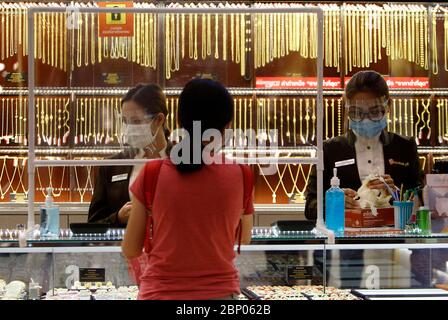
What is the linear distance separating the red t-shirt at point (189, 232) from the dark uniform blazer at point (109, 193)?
3.41 ft

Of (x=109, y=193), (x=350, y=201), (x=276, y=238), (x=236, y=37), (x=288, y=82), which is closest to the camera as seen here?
(x=276, y=238)

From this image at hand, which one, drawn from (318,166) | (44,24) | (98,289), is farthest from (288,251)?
(44,24)

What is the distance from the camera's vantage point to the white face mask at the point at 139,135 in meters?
3.00

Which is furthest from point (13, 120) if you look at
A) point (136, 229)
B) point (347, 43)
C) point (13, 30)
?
point (136, 229)

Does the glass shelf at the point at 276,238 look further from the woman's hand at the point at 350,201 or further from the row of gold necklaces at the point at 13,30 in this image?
the row of gold necklaces at the point at 13,30

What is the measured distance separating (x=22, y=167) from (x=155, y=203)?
3738 millimetres

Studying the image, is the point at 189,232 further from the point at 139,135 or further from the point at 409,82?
the point at 409,82

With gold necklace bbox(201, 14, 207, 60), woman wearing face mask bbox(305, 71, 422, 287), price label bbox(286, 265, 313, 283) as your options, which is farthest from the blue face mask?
price label bbox(286, 265, 313, 283)

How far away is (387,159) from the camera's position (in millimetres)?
3729

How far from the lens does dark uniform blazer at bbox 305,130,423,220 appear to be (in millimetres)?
3643

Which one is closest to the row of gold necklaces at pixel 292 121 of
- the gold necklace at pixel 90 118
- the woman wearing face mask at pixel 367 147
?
the woman wearing face mask at pixel 367 147

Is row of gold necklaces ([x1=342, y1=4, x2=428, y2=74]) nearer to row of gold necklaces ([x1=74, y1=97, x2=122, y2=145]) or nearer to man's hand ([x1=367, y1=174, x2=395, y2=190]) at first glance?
row of gold necklaces ([x1=74, y1=97, x2=122, y2=145])

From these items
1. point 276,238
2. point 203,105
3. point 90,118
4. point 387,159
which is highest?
point 90,118

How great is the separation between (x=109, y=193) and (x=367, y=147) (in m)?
1.41
